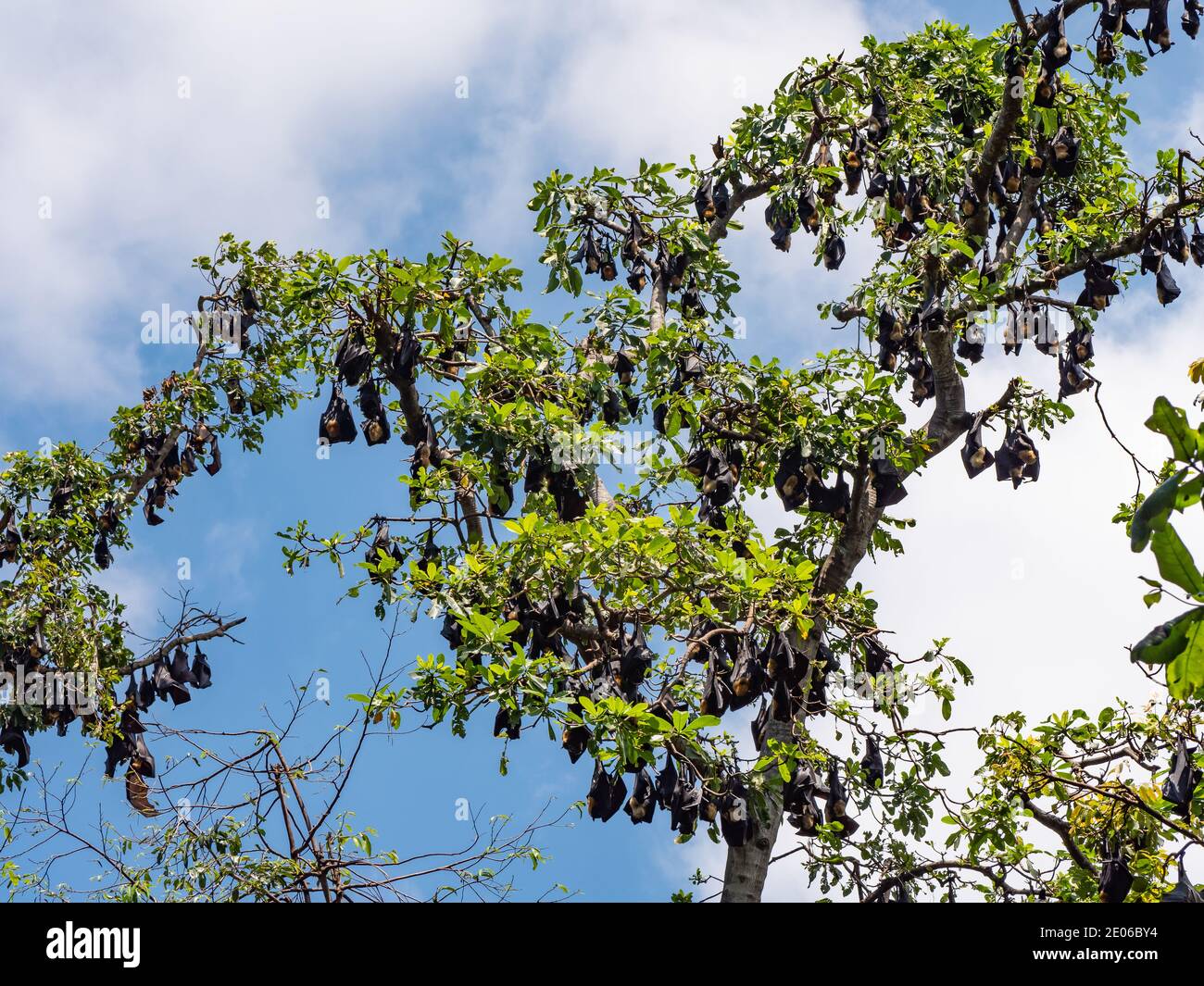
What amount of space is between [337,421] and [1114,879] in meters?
6.39

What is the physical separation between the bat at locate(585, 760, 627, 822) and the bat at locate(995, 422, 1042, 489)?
17.1ft

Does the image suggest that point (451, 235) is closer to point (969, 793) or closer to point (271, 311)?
point (271, 311)

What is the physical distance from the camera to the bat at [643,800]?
7.98m

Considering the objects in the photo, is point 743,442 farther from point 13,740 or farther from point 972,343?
point 13,740

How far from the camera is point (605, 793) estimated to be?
25.7ft

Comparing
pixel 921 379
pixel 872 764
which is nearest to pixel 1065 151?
pixel 921 379

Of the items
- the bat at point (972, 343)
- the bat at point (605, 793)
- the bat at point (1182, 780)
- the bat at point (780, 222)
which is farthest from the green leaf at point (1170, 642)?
the bat at point (780, 222)

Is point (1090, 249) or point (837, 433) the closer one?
point (837, 433)

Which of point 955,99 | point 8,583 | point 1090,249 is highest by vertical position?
point 955,99

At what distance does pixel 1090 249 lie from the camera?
10578 millimetres

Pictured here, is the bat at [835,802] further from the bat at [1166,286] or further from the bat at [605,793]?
the bat at [1166,286]
